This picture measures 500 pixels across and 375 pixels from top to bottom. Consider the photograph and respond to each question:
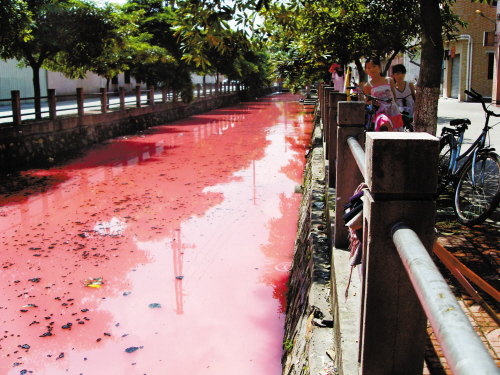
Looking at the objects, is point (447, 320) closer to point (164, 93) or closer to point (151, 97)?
point (151, 97)

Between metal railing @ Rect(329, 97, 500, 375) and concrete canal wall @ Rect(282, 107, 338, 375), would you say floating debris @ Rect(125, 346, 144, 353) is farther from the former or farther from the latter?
metal railing @ Rect(329, 97, 500, 375)

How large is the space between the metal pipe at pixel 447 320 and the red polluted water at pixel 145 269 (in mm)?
3536

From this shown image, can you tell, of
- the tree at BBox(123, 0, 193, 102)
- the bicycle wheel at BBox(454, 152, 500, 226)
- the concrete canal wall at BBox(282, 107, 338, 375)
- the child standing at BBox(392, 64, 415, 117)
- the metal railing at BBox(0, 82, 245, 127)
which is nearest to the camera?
the concrete canal wall at BBox(282, 107, 338, 375)

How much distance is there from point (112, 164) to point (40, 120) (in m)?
2.64

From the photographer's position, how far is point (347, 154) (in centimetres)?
320

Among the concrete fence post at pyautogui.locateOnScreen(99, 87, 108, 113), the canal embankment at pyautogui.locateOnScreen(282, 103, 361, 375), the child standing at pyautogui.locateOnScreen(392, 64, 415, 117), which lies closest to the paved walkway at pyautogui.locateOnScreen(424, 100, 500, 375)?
the canal embankment at pyautogui.locateOnScreen(282, 103, 361, 375)

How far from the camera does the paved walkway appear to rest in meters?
2.48

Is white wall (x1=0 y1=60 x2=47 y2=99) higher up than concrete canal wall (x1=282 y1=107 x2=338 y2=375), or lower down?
higher up

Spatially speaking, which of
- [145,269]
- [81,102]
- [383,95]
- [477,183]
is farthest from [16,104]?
[477,183]

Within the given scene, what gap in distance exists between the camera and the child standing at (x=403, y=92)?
6945 millimetres

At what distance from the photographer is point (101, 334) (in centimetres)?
486

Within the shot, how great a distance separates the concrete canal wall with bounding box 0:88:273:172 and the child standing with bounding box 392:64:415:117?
909 centimetres

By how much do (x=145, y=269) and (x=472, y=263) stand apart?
3987mm

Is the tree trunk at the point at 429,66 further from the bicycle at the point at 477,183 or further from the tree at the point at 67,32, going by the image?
the tree at the point at 67,32
